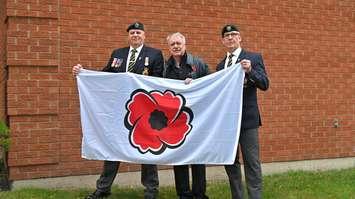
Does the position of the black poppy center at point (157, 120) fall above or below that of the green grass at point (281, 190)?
above

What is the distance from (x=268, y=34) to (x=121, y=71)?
3.02 meters

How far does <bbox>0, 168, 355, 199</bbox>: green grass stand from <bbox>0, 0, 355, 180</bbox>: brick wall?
0.37 meters

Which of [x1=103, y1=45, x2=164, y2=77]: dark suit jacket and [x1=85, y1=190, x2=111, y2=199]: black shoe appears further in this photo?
[x1=85, y1=190, x2=111, y2=199]: black shoe

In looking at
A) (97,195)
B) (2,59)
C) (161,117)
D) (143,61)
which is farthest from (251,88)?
(2,59)

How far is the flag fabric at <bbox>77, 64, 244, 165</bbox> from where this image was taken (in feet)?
18.5

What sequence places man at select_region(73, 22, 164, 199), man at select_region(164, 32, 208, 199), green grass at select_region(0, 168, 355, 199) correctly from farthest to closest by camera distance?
green grass at select_region(0, 168, 355, 199) → man at select_region(73, 22, 164, 199) → man at select_region(164, 32, 208, 199)

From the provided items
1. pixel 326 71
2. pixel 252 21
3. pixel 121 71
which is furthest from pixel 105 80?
pixel 326 71

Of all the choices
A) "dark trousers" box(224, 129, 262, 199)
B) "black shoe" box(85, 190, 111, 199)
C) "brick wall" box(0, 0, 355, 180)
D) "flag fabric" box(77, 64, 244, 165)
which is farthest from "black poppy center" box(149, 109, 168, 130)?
"brick wall" box(0, 0, 355, 180)

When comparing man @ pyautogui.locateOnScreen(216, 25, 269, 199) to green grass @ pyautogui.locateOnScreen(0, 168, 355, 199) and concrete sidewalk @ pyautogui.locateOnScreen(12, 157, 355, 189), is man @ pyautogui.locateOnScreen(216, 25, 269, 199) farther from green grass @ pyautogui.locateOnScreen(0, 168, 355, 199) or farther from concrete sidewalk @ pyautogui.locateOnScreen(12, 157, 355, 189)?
concrete sidewalk @ pyautogui.locateOnScreen(12, 157, 355, 189)

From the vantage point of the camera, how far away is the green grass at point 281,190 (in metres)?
6.19

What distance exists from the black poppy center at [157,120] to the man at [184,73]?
0.47m

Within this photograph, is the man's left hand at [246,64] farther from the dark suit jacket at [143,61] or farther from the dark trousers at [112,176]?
the dark trousers at [112,176]

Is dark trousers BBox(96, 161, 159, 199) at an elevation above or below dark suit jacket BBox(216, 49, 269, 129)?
below

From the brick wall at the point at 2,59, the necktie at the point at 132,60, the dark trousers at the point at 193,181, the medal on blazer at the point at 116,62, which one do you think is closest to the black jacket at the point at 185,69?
the necktie at the point at 132,60
